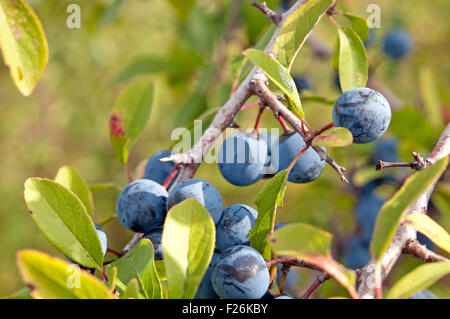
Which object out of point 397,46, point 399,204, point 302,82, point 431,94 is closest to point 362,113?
point 399,204

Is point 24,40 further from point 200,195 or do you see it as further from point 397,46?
point 397,46

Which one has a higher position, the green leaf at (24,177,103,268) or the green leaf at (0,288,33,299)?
the green leaf at (24,177,103,268)

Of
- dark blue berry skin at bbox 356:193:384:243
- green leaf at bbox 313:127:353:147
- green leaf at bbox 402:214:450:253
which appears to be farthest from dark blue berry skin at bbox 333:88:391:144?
dark blue berry skin at bbox 356:193:384:243

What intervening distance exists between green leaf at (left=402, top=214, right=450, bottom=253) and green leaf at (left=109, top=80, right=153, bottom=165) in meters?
0.58

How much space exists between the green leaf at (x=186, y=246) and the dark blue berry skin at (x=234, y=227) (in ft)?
0.39

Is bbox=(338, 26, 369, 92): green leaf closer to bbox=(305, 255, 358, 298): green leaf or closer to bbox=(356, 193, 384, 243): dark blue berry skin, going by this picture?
bbox=(305, 255, 358, 298): green leaf

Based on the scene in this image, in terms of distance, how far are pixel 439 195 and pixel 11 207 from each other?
98.3 inches

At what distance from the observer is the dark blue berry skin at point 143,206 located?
735 millimetres

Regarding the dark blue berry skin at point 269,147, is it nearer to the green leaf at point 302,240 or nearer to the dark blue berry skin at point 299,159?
the dark blue berry skin at point 299,159

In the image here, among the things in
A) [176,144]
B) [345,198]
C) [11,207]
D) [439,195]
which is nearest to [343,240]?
[345,198]

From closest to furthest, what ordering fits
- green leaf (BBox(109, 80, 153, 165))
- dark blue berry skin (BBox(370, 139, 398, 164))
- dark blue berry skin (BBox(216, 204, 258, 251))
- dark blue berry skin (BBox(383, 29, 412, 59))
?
dark blue berry skin (BBox(216, 204, 258, 251)), green leaf (BBox(109, 80, 153, 165)), dark blue berry skin (BBox(370, 139, 398, 164)), dark blue berry skin (BBox(383, 29, 412, 59))

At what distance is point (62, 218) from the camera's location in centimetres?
66

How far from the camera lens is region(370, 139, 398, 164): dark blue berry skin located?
148cm

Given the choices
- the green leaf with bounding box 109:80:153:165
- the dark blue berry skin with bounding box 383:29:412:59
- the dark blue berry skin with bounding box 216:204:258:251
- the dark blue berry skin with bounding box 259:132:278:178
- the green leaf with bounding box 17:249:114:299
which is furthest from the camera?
the dark blue berry skin with bounding box 383:29:412:59
